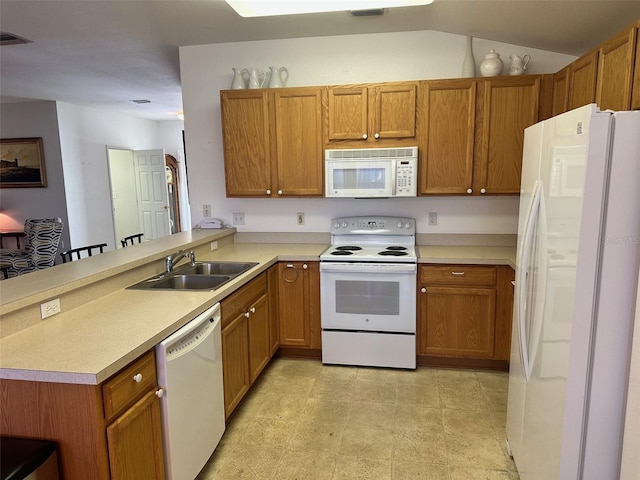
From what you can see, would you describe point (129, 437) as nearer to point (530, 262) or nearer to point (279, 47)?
point (530, 262)

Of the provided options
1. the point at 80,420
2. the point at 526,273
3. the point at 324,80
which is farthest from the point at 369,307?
the point at 80,420

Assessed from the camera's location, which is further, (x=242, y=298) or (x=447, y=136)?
(x=447, y=136)

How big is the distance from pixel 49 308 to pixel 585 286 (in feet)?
6.90

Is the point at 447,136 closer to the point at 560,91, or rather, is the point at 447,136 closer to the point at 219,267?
the point at 560,91

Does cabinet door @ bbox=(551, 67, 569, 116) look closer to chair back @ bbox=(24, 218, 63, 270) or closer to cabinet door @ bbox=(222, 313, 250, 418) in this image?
cabinet door @ bbox=(222, 313, 250, 418)

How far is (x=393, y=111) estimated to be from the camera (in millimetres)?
3213

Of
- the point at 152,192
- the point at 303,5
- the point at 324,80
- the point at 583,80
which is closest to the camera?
the point at 303,5

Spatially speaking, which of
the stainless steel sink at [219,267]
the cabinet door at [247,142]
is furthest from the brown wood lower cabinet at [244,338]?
the cabinet door at [247,142]

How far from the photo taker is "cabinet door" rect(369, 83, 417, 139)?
318 cm

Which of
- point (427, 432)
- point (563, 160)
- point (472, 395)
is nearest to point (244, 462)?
point (427, 432)

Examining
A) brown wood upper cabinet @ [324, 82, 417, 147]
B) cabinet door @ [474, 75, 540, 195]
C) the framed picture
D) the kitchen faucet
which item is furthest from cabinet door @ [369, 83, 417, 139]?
the framed picture

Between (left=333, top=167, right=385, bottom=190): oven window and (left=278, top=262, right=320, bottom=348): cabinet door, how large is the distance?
2.12ft

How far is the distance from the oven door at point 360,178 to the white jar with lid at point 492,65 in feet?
3.12

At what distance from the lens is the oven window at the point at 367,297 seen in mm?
3143
